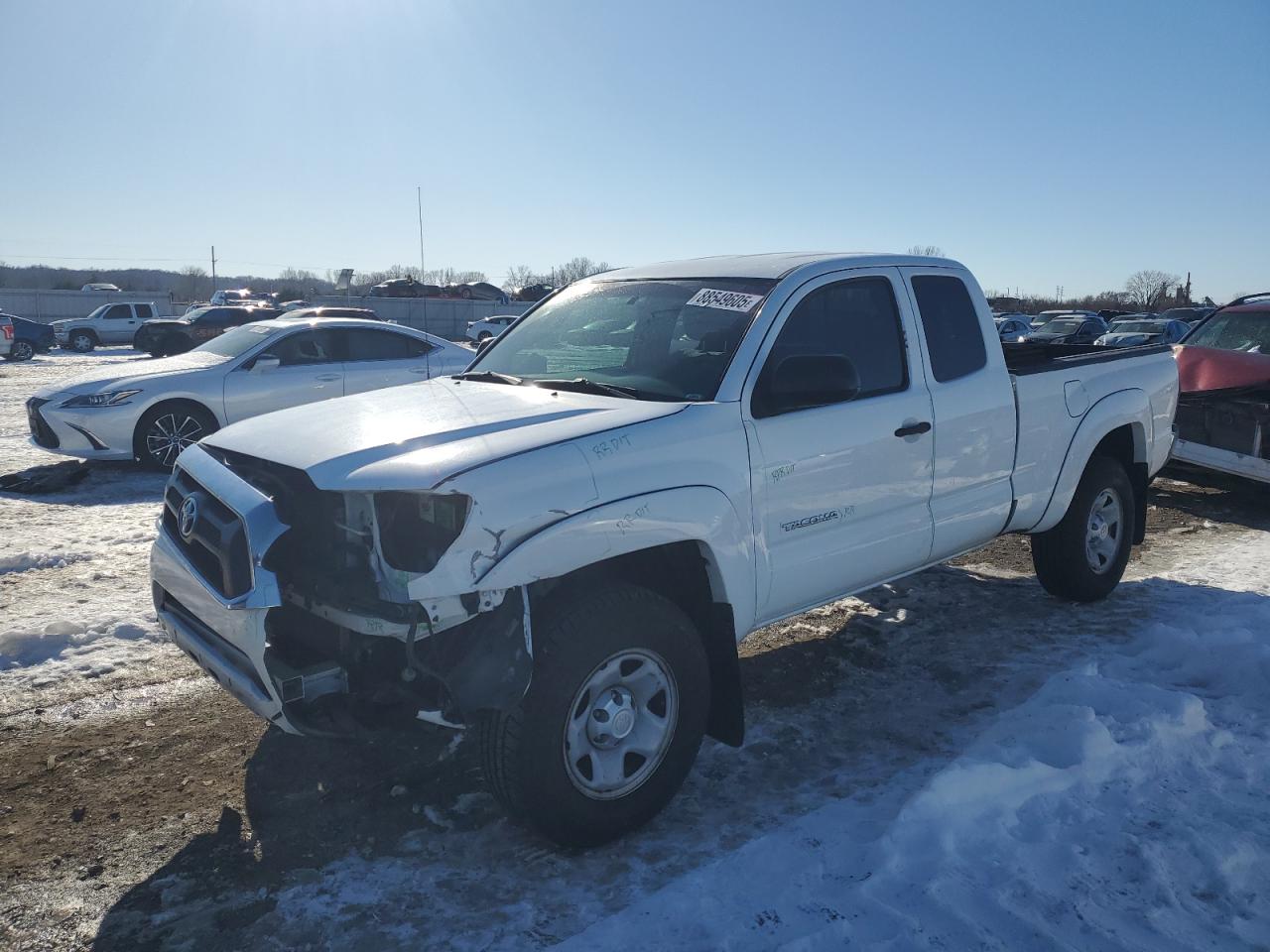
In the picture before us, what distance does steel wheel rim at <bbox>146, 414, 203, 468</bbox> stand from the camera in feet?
30.5

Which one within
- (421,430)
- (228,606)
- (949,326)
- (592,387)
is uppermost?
(949,326)

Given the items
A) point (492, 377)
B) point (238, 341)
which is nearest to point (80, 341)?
point (238, 341)

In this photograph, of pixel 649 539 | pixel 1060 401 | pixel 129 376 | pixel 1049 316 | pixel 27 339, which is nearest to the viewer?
pixel 649 539

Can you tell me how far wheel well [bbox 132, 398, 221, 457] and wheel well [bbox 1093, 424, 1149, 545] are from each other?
A: 7.96 metres

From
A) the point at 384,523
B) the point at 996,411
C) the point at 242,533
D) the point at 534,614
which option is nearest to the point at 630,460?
the point at 534,614

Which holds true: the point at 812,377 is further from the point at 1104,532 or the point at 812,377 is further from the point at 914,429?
the point at 1104,532

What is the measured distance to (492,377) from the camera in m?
4.39

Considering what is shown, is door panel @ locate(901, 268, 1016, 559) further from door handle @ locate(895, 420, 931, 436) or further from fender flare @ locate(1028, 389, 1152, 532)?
fender flare @ locate(1028, 389, 1152, 532)

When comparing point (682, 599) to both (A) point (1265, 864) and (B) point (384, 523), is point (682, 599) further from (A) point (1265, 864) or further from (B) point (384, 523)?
(A) point (1265, 864)

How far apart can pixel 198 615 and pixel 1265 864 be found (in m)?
3.67

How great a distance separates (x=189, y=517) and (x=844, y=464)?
252 cm

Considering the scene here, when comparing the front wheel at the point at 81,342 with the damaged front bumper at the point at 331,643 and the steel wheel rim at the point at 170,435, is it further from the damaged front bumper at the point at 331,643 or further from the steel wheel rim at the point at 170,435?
the damaged front bumper at the point at 331,643

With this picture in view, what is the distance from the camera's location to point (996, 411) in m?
4.71

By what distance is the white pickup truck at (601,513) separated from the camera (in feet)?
9.57
